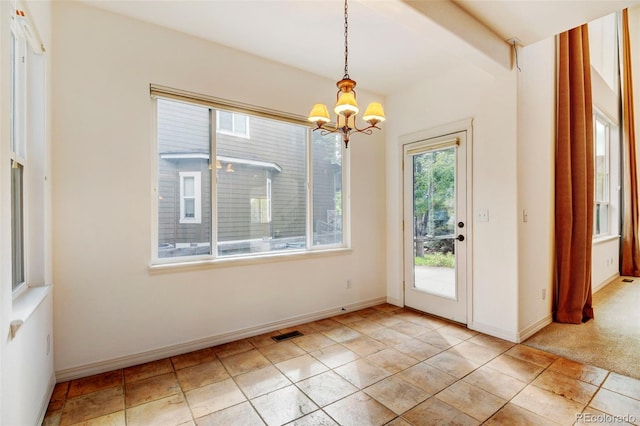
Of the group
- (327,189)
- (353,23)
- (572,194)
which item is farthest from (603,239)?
(353,23)

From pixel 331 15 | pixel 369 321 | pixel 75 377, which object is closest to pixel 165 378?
pixel 75 377

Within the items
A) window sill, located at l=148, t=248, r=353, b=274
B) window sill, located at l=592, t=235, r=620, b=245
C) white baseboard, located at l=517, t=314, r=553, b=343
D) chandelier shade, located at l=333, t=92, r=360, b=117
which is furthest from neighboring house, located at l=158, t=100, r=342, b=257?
window sill, located at l=592, t=235, r=620, b=245

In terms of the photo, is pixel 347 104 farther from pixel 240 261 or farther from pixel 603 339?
pixel 603 339

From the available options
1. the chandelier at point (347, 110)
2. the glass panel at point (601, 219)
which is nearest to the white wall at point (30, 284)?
the chandelier at point (347, 110)

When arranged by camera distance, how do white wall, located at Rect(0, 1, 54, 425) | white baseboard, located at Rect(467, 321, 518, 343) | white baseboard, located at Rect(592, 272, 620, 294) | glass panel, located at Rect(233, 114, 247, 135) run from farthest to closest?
white baseboard, located at Rect(592, 272, 620, 294) → glass panel, located at Rect(233, 114, 247, 135) → white baseboard, located at Rect(467, 321, 518, 343) → white wall, located at Rect(0, 1, 54, 425)

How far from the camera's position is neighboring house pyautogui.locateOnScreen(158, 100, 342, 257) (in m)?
2.85

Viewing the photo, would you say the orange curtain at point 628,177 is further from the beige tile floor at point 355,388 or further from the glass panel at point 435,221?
the beige tile floor at point 355,388

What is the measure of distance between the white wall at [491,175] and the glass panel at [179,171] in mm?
2643

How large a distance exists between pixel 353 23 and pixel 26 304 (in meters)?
3.08

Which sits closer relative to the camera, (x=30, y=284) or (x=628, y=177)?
(x=30, y=284)

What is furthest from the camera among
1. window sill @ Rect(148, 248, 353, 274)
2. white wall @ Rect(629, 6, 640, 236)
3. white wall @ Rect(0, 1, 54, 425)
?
white wall @ Rect(629, 6, 640, 236)

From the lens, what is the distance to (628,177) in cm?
546

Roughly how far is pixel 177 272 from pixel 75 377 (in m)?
1.03

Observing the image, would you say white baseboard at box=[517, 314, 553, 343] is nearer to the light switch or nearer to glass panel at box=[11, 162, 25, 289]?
the light switch
